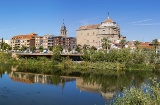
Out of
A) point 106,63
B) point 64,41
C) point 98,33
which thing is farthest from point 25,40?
point 106,63

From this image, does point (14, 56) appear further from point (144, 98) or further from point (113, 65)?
point (144, 98)

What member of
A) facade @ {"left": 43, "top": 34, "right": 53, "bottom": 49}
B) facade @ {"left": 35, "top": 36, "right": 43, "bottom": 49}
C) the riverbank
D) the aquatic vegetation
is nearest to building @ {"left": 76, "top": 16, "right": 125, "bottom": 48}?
facade @ {"left": 43, "top": 34, "right": 53, "bottom": 49}

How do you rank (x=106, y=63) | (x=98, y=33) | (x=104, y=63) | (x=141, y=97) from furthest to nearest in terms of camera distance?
(x=98, y=33) < (x=104, y=63) < (x=106, y=63) < (x=141, y=97)

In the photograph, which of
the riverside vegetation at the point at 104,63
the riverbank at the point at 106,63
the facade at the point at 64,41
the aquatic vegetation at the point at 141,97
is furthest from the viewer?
the facade at the point at 64,41

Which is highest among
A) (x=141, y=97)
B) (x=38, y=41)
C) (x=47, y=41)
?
(x=38, y=41)

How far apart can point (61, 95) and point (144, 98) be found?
73.2 feet

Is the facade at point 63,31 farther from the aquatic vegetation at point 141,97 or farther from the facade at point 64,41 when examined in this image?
the aquatic vegetation at point 141,97

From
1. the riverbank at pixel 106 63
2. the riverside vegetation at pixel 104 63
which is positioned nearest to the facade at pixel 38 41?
the riverside vegetation at pixel 104 63

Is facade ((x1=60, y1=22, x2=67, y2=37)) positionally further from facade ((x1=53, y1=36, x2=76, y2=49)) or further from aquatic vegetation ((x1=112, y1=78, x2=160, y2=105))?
aquatic vegetation ((x1=112, y1=78, x2=160, y2=105))

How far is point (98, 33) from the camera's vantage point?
113 meters

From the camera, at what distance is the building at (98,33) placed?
109812 mm

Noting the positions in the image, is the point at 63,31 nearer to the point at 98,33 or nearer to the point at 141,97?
the point at 98,33

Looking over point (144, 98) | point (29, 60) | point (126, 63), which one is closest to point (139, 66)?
point (126, 63)

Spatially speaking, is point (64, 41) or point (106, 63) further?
point (64, 41)
